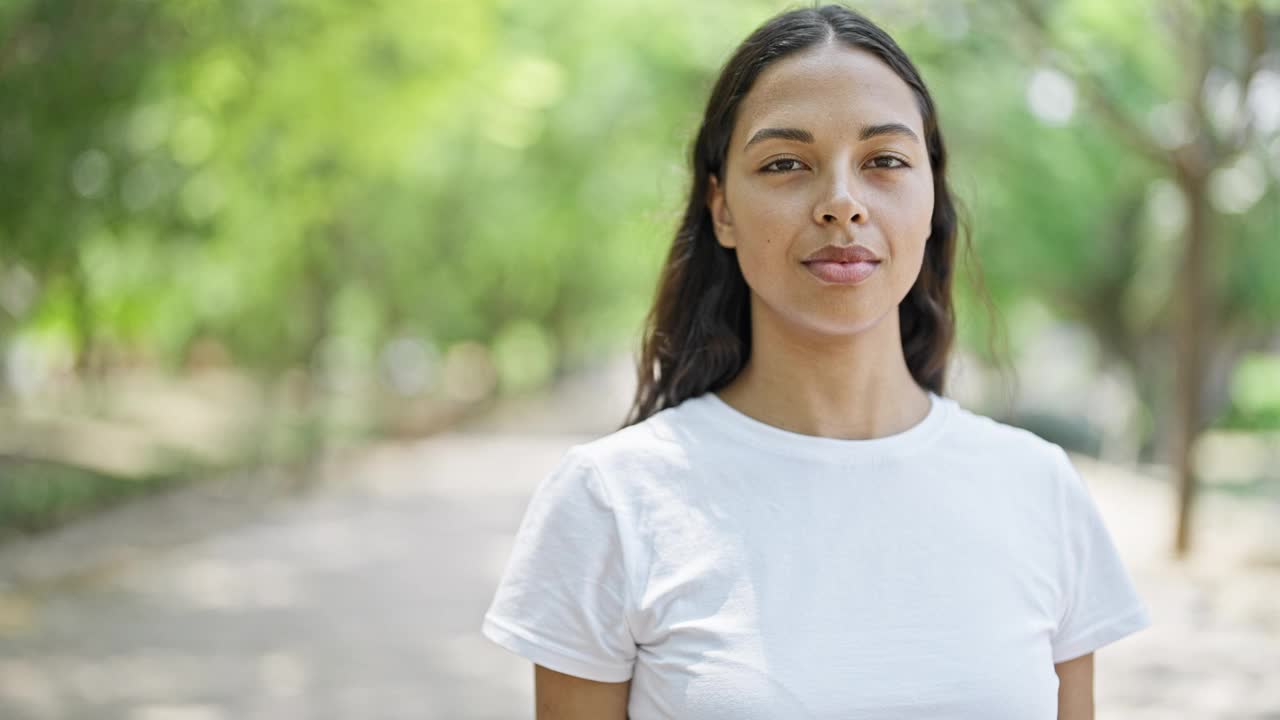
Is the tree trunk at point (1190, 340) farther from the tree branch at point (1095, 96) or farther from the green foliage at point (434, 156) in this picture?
the green foliage at point (434, 156)

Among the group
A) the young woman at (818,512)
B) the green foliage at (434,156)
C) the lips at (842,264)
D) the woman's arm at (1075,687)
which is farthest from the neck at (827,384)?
the green foliage at (434,156)

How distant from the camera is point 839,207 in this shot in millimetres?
1765

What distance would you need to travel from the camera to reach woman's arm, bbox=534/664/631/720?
1770mm

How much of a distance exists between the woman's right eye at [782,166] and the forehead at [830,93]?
0.16 feet

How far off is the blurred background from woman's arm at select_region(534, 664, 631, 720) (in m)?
0.91

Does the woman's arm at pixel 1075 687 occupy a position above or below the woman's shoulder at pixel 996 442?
below

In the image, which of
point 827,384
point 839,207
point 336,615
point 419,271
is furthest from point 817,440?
point 419,271

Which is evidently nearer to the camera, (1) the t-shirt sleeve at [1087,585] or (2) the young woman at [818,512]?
(2) the young woman at [818,512]

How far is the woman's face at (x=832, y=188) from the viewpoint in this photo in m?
1.79

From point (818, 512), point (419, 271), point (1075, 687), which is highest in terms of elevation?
point (419, 271)

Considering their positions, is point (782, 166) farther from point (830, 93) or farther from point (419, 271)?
point (419, 271)

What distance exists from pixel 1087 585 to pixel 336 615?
26.4 ft

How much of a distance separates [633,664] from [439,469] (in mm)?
19067

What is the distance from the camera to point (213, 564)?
462 inches
